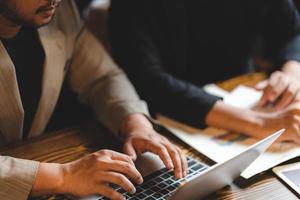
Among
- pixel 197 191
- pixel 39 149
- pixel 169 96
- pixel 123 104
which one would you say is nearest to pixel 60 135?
pixel 39 149

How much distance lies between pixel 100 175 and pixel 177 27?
27.5 inches

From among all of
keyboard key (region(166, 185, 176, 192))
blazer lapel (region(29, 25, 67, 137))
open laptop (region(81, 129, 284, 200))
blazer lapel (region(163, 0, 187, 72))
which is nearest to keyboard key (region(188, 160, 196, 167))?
open laptop (region(81, 129, 284, 200))

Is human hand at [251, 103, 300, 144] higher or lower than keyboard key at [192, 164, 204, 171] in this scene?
higher

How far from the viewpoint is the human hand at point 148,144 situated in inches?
38.6

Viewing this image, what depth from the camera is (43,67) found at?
3.94 ft

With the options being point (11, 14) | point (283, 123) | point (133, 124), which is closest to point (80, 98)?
point (133, 124)

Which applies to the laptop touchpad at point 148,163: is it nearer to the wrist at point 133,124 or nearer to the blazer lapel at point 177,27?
the wrist at point 133,124

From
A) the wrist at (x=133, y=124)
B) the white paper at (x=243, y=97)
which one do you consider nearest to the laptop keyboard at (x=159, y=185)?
the wrist at (x=133, y=124)

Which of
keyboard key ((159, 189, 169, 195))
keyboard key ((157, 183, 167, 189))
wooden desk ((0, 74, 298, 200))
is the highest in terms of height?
keyboard key ((159, 189, 169, 195))

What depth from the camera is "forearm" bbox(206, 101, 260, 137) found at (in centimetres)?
116

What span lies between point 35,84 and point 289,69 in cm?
75

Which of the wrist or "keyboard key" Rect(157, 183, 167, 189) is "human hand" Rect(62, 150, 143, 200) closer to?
"keyboard key" Rect(157, 183, 167, 189)

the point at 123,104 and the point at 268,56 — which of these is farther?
the point at 268,56

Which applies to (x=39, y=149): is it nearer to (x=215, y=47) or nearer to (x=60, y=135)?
(x=60, y=135)
